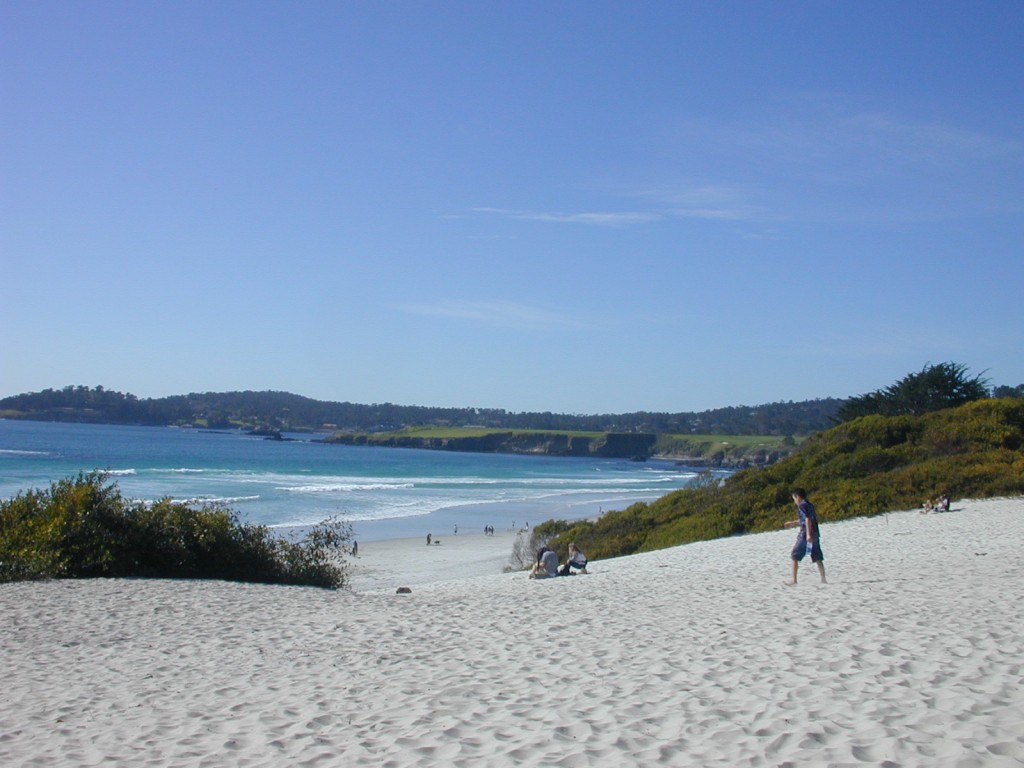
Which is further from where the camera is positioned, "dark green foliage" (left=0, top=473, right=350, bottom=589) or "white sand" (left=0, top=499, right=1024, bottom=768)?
"dark green foliage" (left=0, top=473, right=350, bottom=589)

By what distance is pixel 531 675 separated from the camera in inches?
291

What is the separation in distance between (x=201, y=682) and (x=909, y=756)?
5.50 meters

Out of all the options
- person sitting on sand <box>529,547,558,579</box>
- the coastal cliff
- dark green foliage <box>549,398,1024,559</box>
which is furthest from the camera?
the coastal cliff

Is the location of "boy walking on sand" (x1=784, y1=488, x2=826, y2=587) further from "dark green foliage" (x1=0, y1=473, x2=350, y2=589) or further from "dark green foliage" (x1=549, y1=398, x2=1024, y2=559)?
"dark green foliage" (x1=549, y1=398, x2=1024, y2=559)

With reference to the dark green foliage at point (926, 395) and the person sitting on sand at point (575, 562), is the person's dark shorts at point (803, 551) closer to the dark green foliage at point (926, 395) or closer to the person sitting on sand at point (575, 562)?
the person sitting on sand at point (575, 562)

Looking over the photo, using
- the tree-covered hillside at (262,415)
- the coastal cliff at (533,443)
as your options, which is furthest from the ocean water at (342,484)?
the tree-covered hillside at (262,415)

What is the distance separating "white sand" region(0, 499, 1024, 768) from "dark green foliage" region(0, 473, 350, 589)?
1.48 meters

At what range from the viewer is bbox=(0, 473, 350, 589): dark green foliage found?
1467 centimetres

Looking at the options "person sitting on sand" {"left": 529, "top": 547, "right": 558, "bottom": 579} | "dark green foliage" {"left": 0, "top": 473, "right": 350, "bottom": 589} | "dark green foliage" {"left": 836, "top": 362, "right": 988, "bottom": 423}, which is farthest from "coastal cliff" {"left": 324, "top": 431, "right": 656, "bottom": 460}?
"dark green foliage" {"left": 0, "top": 473, "right": 350, "bottom": 589}

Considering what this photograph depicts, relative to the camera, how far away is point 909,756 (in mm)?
4922

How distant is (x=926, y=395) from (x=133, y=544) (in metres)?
36.3

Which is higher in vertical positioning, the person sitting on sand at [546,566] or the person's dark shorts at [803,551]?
the person's dark shorts at [803,551]

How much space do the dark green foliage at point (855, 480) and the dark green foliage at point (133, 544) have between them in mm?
10675

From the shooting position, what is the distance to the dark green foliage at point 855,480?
2427cm
